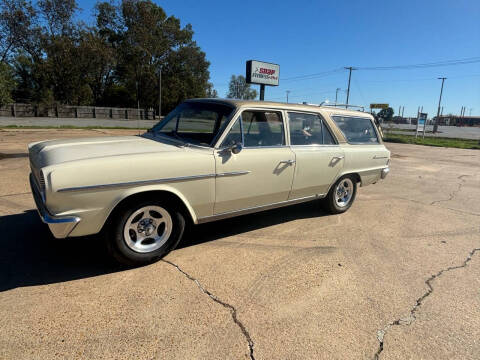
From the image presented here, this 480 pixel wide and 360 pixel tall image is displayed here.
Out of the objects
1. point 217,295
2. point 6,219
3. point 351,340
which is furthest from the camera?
point 6,219

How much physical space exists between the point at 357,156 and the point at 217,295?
10.9 feet

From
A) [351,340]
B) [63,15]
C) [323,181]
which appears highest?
[63,15]

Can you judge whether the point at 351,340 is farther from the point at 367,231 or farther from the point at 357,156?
the point at 357,156

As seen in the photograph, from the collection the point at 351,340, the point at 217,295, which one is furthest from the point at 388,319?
the point at 217,295

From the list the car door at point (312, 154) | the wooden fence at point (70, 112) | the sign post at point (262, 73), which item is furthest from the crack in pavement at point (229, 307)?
the wooden fence at point (70, 112)

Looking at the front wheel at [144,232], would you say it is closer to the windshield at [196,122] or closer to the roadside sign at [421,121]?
the windshield at [196,122]

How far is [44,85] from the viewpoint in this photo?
3784 cm

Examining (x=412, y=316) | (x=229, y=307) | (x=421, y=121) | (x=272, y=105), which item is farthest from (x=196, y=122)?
(x=421, y=121)

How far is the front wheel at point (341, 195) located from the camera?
488 cm

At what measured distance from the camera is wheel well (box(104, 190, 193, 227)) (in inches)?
113

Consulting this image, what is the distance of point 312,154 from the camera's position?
4242 mm

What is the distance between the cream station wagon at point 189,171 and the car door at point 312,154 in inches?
0.6

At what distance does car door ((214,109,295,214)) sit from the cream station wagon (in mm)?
12

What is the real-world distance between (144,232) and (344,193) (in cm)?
345
